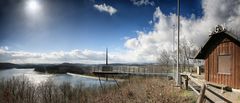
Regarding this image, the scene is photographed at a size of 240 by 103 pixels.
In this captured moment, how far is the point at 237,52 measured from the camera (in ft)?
49.0

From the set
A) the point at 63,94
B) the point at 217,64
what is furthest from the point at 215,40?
the point at 63,94

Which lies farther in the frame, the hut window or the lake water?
the lake water

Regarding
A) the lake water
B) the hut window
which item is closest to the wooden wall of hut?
the hut window

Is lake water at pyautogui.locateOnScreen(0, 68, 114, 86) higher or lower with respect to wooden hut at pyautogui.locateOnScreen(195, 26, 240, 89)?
lower

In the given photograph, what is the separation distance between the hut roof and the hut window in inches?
39.4

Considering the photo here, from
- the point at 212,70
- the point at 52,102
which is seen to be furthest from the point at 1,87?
the point at 212,70

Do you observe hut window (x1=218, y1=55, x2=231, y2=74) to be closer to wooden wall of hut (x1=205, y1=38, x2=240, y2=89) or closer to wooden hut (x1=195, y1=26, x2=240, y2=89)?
wooden hut (x1=195, y1=26, x2=240, y2=89)

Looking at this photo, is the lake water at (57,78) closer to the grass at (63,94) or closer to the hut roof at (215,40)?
the grass at (63,94)

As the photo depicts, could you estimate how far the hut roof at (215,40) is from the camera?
15027 mm

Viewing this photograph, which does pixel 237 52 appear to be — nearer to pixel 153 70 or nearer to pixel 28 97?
pixel 28 97

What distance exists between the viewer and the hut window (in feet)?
51.2

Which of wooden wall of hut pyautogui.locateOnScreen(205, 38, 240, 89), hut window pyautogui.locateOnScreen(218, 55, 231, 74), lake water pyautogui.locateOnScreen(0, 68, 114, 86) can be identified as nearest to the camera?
wooden wall of hut pyautogui.locateOnScreen(205, 38, 240, 89)

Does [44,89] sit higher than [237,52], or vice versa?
[237,52]

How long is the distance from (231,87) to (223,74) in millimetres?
1065
